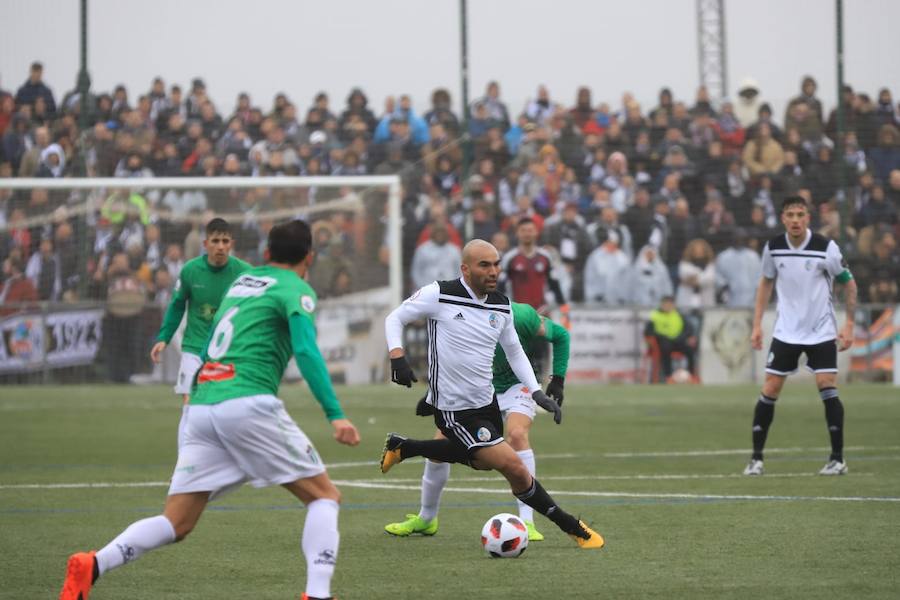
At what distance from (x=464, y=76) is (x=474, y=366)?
61.0 feet

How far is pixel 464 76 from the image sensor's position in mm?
27000

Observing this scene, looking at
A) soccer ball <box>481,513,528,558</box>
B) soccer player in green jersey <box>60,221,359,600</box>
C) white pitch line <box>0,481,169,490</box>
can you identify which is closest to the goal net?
white pitch line <box>0,481,169,490</box>

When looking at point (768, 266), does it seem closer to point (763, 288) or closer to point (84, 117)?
point (763, 288)

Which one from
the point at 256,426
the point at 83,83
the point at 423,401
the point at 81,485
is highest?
the point at 83,83

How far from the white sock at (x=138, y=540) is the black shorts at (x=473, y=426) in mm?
2462

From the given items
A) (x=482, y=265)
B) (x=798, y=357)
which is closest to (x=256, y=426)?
(x=482, y=265)

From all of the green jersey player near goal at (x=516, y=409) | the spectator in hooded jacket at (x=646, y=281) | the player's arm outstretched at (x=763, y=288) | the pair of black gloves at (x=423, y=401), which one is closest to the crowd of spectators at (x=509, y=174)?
the spectator in hooded jacket at (x=646, y=281)

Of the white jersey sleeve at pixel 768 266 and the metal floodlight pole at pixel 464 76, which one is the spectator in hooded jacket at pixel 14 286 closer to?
the metal floodlight pole at pixel 464 76

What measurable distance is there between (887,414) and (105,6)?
16248mm

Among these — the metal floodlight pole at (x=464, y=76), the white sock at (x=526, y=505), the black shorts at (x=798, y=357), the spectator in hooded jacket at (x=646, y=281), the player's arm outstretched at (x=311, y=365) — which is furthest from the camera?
the metal floodlight pole at (x=464, y=76)

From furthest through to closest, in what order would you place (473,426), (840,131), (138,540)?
(840,131) < (473,426) < (138,540)

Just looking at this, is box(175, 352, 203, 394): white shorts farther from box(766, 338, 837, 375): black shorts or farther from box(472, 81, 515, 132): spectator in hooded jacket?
box(472, 81, 515, 132): spectator in hooded jacket

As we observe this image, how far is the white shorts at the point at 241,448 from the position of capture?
6.71m

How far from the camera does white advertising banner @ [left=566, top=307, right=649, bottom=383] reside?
82.7ft
